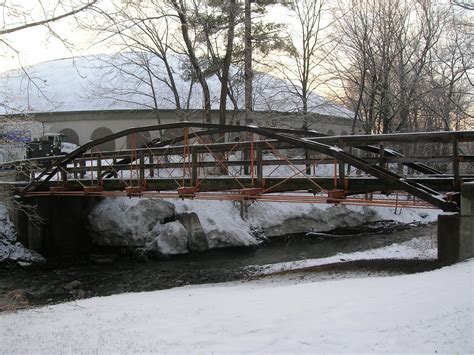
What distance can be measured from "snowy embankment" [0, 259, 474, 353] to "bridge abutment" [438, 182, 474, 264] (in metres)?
0.52

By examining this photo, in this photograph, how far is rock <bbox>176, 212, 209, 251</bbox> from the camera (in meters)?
19.6

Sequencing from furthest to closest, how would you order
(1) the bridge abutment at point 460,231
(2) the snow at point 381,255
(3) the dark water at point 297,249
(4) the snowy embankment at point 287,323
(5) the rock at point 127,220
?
(5) the rock at point 127,220 → (3) the dark water at point 297,249 → (2) the snow at point 381,255 → (1) the bridge abutment at point 460,231 → (4) the snowy embankment at point 287,323

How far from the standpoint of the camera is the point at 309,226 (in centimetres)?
2305

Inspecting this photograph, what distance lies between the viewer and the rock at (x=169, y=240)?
1905 cm

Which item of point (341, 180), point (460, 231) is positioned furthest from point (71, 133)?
point (460, 231)

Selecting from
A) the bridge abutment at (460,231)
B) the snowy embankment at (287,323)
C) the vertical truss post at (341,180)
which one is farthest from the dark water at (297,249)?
the snowy embankment at (287,323)

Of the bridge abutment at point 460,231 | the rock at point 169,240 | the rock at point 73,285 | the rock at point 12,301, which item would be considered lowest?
the rock at point 73,285

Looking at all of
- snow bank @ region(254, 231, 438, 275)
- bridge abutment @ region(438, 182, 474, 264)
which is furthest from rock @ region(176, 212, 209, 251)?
bridge abutment @ region(438, 182, 474, 264)

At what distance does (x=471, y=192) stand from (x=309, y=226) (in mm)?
13915

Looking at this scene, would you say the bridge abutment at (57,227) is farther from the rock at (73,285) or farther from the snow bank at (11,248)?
the rock at (73,285)

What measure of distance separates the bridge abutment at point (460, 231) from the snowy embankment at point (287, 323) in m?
0.52

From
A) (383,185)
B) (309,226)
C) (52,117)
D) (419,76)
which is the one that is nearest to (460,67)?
(419,76)

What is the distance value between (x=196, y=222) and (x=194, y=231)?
1.65 feet

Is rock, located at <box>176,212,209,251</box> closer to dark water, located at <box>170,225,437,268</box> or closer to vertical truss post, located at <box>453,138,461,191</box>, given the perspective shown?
dark water, located at <box>170,225,437,268</box>
